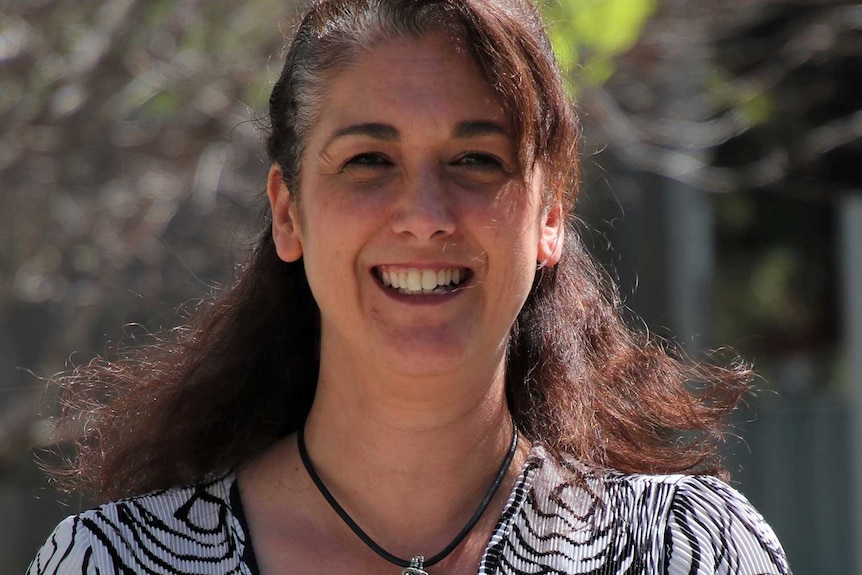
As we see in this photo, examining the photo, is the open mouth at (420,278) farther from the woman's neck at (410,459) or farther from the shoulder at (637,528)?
the shoulder at (637,528)

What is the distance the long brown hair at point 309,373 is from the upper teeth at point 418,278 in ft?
0.76

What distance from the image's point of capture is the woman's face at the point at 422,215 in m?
2.01

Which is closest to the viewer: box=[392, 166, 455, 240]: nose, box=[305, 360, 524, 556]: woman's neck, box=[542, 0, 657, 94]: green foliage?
box=[392, 166, 455, 240]: nose

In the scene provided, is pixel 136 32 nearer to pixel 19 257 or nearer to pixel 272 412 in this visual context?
pixel 19 257

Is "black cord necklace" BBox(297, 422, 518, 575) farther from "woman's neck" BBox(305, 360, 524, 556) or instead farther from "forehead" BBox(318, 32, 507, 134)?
"forehead" BBox(318, 32, 507, 134)

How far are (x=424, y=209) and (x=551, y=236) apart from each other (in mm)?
330

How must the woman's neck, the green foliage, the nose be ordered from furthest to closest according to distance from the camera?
the green foliage
the woman's neck
the nose

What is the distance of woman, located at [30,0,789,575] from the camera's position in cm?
203

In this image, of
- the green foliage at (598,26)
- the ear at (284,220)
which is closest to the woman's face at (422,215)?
the ear at (284,220)

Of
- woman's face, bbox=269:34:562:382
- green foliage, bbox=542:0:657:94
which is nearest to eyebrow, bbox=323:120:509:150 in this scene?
woman's face, bbox=269:34:562:382

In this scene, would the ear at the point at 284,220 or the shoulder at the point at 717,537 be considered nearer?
the shoulder at the point at 717,537

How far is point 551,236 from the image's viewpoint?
2.24 meters

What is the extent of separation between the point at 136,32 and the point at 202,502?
92.5 inches

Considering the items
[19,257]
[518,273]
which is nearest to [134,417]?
[518,273]
